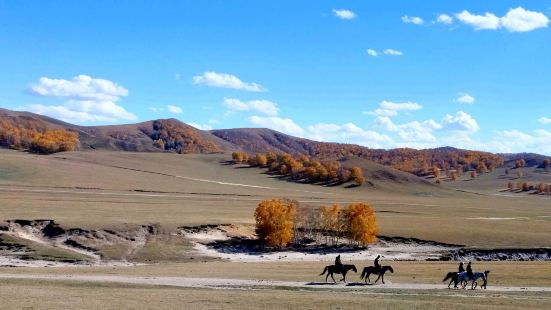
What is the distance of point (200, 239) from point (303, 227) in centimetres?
1694

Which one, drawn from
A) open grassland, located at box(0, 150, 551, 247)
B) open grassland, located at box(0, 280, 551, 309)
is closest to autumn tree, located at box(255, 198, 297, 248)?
open grassland, located at box(0, 150, 551, 247)

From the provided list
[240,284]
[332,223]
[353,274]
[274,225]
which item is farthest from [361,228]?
[240,284]

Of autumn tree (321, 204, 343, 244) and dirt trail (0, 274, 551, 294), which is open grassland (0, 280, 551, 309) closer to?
dirt trail (0, 274, 551, 294)

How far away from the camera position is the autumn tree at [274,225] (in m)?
79.8

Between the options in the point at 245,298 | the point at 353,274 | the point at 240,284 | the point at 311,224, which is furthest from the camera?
the point at 311,224

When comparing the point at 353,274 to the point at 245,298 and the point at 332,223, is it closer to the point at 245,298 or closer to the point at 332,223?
the point at 245,298

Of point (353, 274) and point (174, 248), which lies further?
point (174, 248)

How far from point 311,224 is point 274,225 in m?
9.59

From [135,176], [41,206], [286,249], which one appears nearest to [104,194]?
[41,206]

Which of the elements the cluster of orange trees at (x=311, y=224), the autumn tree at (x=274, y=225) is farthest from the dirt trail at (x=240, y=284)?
the cluster of orange trees at (x=311, y=224)

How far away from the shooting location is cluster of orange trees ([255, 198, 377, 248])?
80.2 m

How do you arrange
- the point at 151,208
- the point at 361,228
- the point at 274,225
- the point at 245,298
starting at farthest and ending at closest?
the point at 151,208 < the point at 361,228 < the point at 274,225 < the point at 245,298

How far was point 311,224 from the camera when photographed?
87875 mm

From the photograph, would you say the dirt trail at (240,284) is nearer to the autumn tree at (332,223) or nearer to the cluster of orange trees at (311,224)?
the cluster of orange trees at (311,224)
